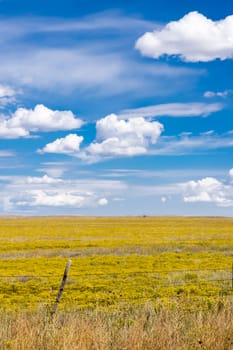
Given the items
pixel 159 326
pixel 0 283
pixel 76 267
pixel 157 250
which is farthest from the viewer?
pixel 157 250

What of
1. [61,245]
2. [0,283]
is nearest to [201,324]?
[0,283]

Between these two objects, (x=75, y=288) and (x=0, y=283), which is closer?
(x=75, y=288)

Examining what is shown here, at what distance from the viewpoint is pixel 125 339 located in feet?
22.6

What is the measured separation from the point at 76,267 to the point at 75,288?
8.12m

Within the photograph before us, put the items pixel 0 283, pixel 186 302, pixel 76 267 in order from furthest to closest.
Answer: pixel 76 267, pixel 0 283, pixel 186 302

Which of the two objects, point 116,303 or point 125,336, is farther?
point 116,303

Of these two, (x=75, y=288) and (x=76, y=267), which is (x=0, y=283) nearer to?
(x=75, y=288)

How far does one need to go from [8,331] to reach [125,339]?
1907 millimetres

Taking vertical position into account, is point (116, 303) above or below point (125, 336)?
below

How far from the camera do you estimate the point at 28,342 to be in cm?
677

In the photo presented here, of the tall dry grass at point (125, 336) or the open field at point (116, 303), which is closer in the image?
the tall dry grass at point (125, 336)

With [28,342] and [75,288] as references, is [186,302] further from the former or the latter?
[75,288]

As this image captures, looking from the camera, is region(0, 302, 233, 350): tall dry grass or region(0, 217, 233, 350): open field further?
region(0, 217, 233, 350): open field

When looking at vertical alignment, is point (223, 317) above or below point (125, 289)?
above
